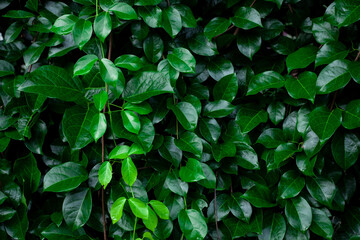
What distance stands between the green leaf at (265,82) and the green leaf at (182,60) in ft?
0.66

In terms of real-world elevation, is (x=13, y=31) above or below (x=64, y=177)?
above

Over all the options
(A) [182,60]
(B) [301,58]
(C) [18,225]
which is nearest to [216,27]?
(A) [182,60]

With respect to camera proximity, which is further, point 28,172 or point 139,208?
point 28,172

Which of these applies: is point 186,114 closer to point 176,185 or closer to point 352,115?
point 176,185

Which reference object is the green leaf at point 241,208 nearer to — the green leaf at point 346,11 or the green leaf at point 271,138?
the green leaf at point 271,138

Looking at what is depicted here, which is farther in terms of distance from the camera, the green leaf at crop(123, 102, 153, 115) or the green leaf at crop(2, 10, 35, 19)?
the green leaf at crop(2, 10, 35, 19)

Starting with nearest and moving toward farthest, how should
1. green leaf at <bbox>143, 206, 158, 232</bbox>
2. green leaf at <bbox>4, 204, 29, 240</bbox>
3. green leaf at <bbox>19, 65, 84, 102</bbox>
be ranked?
green leaf at <bbox>19, 65, 84, 102</bbox> → green leaf at <bbox>143, 206, 158, 232</bbox> → green leaf at <bbox>4, 204, 29, 240</bbox>

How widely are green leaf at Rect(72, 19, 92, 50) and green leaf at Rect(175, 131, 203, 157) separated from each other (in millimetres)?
409

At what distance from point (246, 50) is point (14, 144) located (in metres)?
0.90

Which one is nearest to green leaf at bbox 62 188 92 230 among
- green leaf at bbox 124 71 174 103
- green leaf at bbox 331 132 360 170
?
green leaf at bbox 124 71 174 103

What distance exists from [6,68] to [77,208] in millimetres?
533

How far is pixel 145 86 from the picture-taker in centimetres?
90

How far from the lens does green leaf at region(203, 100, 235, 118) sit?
0.99 meters

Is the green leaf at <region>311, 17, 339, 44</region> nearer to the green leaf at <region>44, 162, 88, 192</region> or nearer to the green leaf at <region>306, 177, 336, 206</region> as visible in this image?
the green leaf at <region>306, 177, 336, 206</region>
